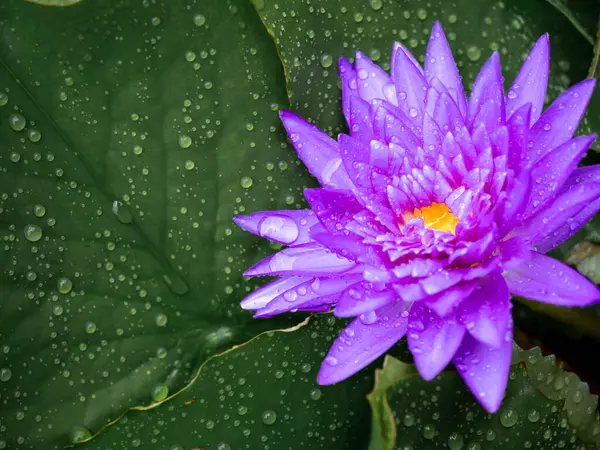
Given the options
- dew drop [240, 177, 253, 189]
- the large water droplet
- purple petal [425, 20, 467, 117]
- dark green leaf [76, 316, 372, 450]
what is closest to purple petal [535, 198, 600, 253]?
purple petal [425, 20, 467, 117]

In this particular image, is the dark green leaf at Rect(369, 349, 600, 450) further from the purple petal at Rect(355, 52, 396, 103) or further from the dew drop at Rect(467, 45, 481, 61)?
the dew drop at Rect(467, 45, 481, 61)

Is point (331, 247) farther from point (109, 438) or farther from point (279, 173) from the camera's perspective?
point (109, 438)

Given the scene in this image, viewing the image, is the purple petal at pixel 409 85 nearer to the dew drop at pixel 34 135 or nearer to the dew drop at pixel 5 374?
the dew drop at pixel 34 135

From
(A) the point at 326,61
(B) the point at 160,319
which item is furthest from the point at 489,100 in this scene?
(B) the point at 160,319

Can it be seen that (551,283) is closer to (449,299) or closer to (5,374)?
(449,299)

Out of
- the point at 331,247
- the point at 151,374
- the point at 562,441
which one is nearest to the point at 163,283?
the point at 151,374
